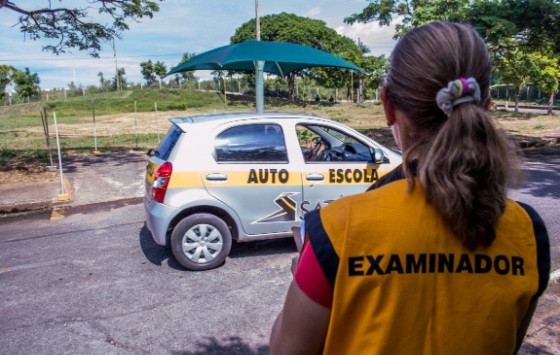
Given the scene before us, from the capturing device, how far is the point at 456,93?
3.38 ft

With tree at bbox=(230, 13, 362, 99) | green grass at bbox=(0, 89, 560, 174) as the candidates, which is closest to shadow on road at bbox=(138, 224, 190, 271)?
green grass at bbox=(0, 89, 560, 174)

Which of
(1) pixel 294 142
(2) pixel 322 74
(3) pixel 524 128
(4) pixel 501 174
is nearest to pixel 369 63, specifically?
(2) pixel 322 74

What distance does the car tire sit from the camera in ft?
15.6

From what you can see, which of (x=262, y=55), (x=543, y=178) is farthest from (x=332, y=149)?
(x=543, y=178)

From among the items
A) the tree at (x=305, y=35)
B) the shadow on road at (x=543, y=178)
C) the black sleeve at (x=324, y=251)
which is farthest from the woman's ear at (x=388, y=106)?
the tree at (x=305, y=35)

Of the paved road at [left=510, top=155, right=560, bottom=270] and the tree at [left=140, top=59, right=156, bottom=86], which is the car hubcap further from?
the tree at [left=140, top=59, right=156, bottom=86]

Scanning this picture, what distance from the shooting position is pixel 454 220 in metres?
1.00

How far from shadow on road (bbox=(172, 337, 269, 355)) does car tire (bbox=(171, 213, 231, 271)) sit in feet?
Answer: 4.64

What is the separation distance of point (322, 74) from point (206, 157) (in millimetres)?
45911

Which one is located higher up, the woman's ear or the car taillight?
the woman's ear

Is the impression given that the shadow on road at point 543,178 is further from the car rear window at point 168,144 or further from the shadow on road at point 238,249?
the car rear window at point 168,144

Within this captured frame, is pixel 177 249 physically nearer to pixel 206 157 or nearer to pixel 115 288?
pixel 115 288

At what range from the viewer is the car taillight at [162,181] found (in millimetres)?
4707

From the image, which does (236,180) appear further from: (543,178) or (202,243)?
(543,178)
